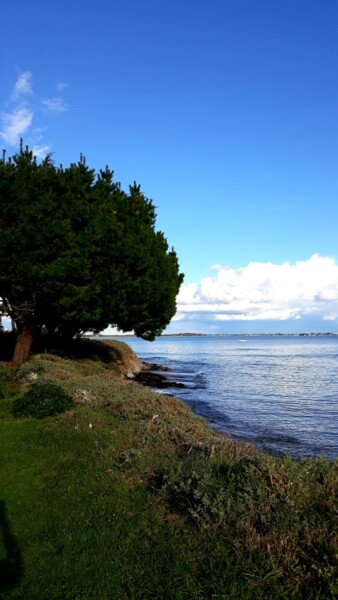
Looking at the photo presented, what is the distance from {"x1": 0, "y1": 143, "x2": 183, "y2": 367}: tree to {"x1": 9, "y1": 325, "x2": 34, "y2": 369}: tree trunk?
6cm

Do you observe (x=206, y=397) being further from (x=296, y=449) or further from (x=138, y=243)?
(x=296, y=449)

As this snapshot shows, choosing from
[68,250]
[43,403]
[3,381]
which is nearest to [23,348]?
[3,381]

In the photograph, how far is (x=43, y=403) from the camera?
14.4 m

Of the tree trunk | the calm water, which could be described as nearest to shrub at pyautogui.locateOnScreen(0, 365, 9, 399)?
the tree trunk

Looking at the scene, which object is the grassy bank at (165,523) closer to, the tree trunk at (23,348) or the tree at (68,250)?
the tree at (68,250)

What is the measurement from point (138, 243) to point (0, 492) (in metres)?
21.0

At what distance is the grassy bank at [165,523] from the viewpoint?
5145 mm

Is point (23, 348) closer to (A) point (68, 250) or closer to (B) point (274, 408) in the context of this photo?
(A) point (68, 250)

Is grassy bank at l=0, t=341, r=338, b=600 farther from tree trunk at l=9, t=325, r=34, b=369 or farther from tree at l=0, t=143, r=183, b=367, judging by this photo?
tree trunk at l=9, t=325, r=34, b=369

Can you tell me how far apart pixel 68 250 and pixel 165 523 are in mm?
17896

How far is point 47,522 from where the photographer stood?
22.7ft

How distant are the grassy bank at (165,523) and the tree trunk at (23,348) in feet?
51.3

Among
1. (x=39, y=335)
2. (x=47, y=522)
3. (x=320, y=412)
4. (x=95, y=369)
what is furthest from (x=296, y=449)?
(x=39, y=335)

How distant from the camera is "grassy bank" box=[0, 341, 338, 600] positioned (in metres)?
5.14
